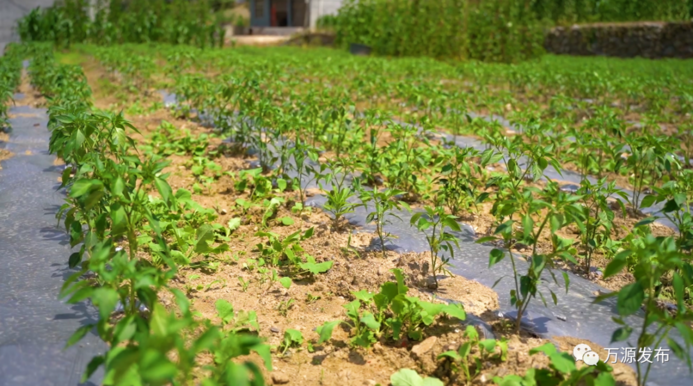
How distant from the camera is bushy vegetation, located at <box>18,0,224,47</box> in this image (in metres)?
14.1

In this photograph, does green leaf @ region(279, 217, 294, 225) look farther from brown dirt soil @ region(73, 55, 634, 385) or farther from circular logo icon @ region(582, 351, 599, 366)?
circular logo icon @ region(582, 351, 599, 366)

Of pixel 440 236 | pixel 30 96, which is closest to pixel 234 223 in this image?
pixel 440 236

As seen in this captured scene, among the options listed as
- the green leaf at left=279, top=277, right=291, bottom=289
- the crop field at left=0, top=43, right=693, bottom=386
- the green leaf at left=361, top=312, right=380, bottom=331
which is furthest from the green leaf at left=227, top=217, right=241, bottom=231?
the green leaf at left=361, top=312, right=380, bottom=331

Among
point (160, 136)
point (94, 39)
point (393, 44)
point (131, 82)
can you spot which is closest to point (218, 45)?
point (94, 39)

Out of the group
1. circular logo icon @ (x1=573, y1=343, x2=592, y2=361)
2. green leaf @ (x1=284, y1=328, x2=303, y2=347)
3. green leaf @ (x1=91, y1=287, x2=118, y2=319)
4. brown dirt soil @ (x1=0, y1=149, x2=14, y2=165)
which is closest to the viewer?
green leaf @ (x1=91, y1=287, x2=118, y2=319)

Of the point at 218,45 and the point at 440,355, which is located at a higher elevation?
the point at 218,45

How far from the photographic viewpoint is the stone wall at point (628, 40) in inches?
616

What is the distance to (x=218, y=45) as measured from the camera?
16.8m

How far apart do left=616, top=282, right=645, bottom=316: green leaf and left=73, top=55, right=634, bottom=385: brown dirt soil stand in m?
0.46

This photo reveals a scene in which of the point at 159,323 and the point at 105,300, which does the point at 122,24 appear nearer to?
the point at 105,300

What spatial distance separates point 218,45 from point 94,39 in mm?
3290

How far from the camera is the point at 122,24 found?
14938mm

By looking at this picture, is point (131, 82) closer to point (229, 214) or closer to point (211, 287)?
point (229, 214)

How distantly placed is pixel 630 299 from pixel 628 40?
16.6 meters
